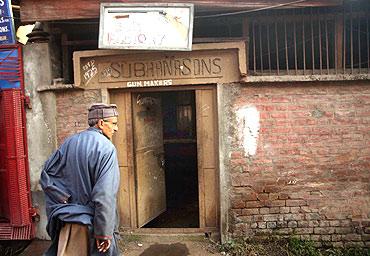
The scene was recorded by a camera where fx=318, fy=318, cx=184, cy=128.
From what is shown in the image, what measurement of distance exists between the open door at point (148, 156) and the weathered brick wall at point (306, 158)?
5.22 ft

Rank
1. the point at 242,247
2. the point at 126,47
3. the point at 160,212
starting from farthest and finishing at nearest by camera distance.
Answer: the point at 160,212 < the point at 242,247 < the point at 126,47

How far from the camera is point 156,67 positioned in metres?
4.90

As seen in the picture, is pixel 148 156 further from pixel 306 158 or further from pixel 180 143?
pixel 180 143

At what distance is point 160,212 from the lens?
6.06m

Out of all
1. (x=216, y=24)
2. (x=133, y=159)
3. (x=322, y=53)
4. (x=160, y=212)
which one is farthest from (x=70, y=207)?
(x=322, y=53)

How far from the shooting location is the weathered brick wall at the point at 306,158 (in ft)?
15.5

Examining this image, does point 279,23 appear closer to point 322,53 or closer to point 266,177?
point 322,53

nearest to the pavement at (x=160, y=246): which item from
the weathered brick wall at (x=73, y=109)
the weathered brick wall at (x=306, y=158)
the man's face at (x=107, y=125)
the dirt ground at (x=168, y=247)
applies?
the dirt ground at (x=168, y=247)

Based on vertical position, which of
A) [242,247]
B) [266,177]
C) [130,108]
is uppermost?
[130,108]

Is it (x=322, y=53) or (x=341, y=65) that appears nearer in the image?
(x=341, y=65)

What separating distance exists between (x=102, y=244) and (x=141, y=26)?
2932mm

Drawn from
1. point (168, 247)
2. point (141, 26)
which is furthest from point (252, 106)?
point (168, 247)

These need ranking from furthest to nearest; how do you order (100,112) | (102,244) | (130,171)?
(130,171), (100,112), (102,244)

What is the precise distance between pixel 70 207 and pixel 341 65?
14.2 feet
